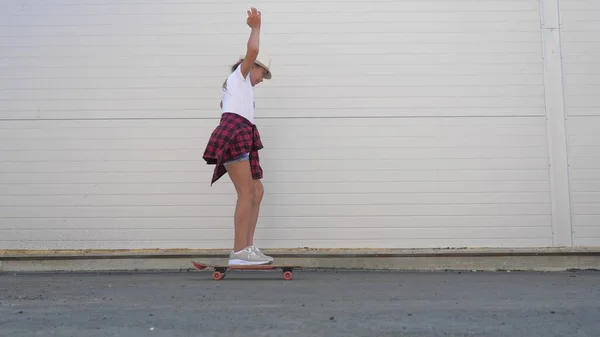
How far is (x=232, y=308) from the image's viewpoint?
3.85 metres

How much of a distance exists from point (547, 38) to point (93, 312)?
434cm

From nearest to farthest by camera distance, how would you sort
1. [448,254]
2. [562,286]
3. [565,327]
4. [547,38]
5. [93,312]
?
[565,327], [93,312], [562,286], [448,254], [547,38]

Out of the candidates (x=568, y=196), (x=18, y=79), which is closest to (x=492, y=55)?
(x=568, y=196)

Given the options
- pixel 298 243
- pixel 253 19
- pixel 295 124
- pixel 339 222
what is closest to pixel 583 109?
pixel 339 222

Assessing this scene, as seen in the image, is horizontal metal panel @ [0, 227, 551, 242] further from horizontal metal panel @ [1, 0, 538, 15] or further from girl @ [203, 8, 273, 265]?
horizontal metal panel @ [1, 0, 538, 15]

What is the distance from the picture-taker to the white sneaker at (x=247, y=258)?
16.8 feet

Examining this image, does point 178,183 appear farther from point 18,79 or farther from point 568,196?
point 568,196

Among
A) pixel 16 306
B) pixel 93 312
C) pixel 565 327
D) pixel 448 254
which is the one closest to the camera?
pixel 565 327

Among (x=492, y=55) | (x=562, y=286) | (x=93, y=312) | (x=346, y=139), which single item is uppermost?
(x=492, y=55)

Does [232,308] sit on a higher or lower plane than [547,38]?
lower

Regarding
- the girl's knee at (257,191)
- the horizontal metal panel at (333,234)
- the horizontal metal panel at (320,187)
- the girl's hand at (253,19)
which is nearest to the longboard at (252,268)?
the girl's knee at (257,191)

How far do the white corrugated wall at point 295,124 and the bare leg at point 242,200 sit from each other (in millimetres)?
1052

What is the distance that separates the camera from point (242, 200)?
5.27 meters

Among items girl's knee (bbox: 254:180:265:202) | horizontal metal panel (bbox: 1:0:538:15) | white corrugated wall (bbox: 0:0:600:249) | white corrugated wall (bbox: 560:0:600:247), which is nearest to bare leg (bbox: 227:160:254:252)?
girl's knee (bbox: 254:180:265:202)
